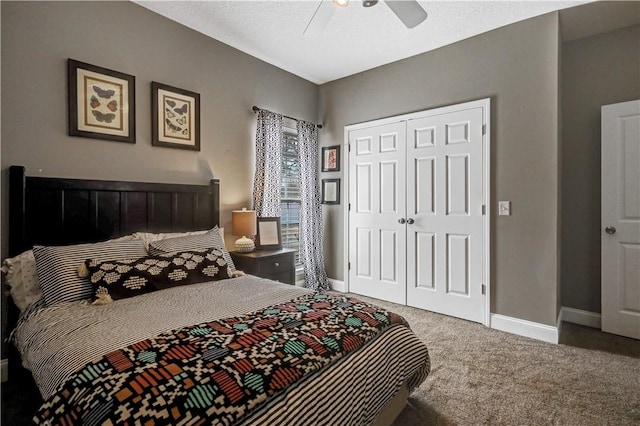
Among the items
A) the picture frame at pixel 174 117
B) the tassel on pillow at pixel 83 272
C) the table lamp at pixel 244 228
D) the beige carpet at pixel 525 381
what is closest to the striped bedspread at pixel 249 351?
the tassel on pillow at pixel 83 272

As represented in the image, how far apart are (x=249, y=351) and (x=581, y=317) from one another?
11.3 feet

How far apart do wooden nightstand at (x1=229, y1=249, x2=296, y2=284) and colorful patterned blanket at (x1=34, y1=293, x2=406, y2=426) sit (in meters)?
1.42

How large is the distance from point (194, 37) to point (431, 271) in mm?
3299

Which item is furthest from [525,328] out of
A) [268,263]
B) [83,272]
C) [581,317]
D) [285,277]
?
[83,272]

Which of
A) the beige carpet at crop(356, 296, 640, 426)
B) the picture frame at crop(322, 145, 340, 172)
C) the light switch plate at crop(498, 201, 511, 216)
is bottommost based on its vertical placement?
the beige carpet at crop(356, 296, 640, 426)

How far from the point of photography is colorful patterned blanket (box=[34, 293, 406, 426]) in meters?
0.89

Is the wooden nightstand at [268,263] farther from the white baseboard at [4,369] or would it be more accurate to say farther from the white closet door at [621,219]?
the white closet door at [621,219]

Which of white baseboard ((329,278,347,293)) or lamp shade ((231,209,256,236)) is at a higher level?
lamp shade ((231,209,256,236))

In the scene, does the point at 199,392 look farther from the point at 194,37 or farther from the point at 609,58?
the point at 609,58

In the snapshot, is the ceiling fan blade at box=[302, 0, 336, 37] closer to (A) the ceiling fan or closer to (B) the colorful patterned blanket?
(A) the ceiling fan

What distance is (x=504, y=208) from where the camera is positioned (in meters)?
2.91

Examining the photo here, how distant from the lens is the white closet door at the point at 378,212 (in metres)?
3.61

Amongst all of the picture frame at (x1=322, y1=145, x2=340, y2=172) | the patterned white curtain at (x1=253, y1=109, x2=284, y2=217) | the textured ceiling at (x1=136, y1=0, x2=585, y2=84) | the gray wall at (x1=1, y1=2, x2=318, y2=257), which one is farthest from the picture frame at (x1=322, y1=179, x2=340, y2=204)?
the textured ceiling at (x1=136, y1=0, x2=585, y2=84)

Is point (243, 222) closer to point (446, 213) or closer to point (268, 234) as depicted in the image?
point (268, 234)
